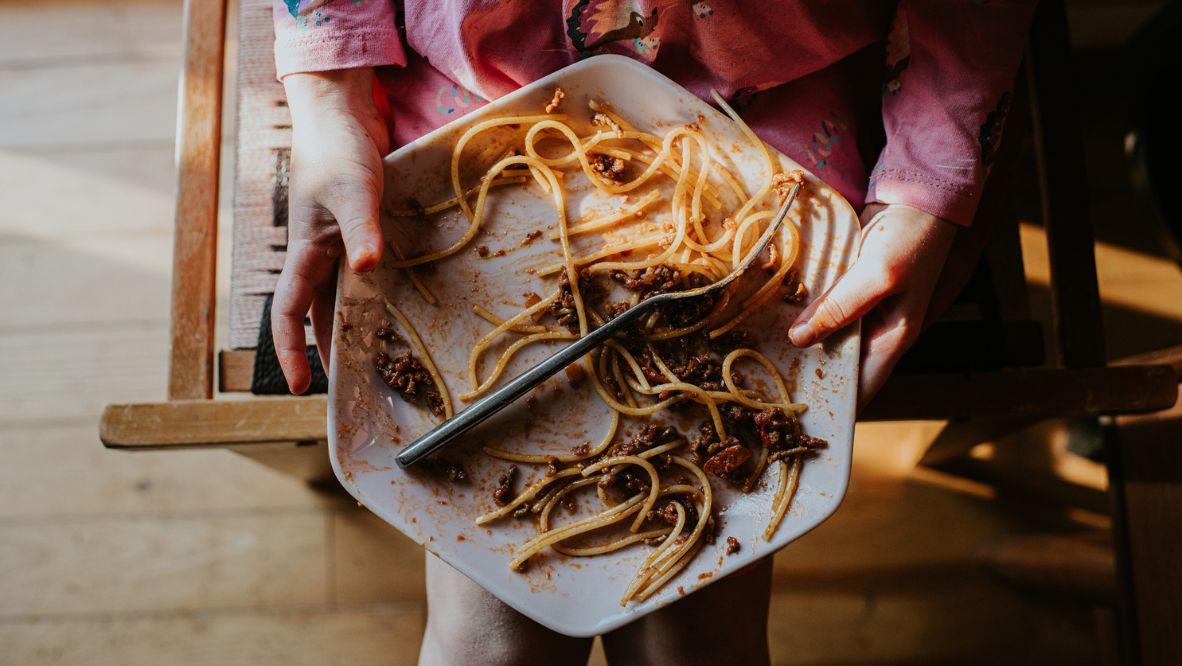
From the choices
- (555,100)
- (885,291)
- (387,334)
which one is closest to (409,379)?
(387,334)

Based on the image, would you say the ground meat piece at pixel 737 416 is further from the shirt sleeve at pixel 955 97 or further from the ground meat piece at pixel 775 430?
the shirt sleeve at pixel 955 97

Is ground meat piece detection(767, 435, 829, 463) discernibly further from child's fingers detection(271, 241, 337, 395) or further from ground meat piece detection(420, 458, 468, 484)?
child's fingers detection(271, 241, 337, 395)

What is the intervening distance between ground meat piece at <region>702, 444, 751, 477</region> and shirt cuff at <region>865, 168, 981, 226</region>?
9.7 inches

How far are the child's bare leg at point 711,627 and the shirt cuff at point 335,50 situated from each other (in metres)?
0.55

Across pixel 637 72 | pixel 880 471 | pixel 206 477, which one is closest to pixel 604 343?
pixel 637 72

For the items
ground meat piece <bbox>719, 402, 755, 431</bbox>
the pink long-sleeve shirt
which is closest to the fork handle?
ground meat piece <bbox>719, 402, 755, 431</bbox>

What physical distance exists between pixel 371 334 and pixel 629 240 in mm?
228

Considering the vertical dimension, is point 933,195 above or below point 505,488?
above

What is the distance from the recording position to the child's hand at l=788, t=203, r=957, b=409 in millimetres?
624

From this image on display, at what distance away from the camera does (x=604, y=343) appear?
2.16 feet

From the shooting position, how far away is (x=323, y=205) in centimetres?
64

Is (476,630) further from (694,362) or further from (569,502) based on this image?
(694,362)

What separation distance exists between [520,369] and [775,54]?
0.34 metres

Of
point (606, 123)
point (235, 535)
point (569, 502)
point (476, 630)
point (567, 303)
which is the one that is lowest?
point (235, 535)
